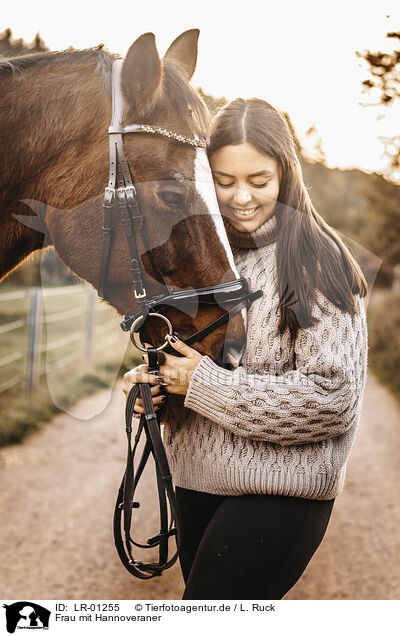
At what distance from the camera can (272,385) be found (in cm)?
144

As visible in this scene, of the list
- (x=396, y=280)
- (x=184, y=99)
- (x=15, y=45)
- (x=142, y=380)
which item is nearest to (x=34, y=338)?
(x=15, y=45)

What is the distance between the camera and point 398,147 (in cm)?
258

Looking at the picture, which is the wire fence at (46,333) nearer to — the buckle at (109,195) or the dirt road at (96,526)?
the dirt road at (96,526)

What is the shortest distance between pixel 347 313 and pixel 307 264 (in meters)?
0.18

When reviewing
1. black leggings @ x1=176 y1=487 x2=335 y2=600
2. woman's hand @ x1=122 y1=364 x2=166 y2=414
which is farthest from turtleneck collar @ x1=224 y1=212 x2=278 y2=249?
black leggings @ x1=176 y1=487 x2=335 y2=600

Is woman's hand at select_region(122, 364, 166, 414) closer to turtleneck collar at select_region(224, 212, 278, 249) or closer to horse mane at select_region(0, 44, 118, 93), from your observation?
turtleneck collar at select_region(224, 212, 278, 249)

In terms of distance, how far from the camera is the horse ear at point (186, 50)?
169 centimetres

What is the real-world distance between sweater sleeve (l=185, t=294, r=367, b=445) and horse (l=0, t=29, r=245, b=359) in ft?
0.39

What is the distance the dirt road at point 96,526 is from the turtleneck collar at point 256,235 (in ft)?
7.27

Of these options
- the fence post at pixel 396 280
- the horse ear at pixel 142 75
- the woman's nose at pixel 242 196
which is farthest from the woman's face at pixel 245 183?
the fence post at pixel 396 280

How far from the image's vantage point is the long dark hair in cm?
151

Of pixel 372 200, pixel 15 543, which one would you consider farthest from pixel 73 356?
pixel 372 200
